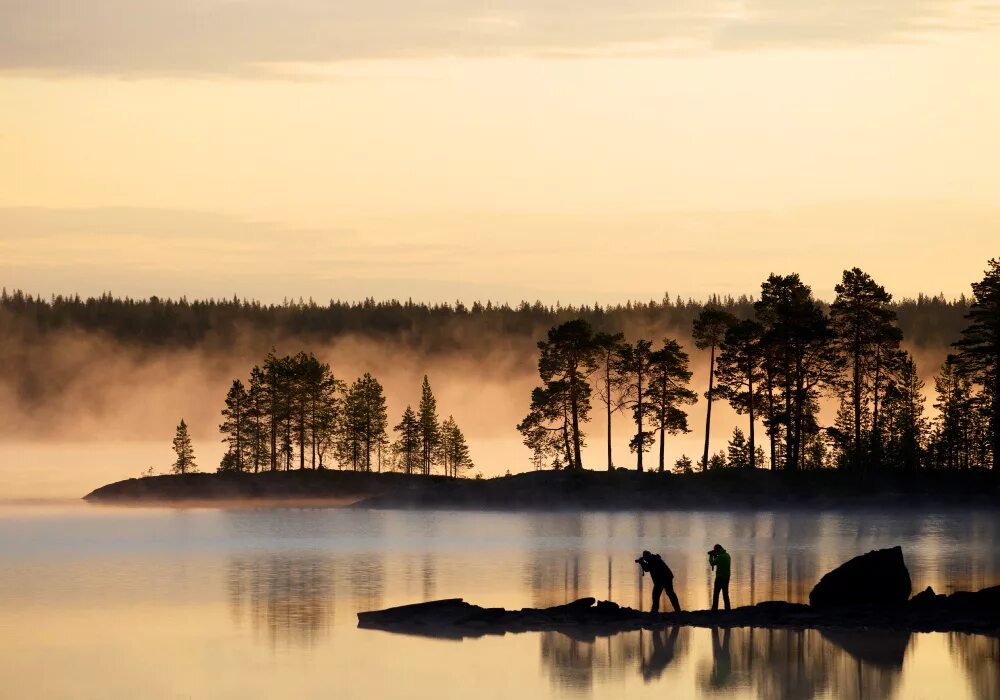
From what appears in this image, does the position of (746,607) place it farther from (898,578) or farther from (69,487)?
(69,487)

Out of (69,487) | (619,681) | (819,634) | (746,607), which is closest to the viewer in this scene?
(619,681)

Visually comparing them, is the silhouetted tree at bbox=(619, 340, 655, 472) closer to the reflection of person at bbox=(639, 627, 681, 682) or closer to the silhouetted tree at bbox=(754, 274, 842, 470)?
the silhouetted tree at bbox=(754, 274, 842, 470)

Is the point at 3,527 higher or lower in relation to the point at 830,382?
lower

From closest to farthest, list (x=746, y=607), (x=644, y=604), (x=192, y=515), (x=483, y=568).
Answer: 1. (x=746, y=607)
2. (x=644, y=604)
3. (x=483, y=568)
4. (x=192, y=515)

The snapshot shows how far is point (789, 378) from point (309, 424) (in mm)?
52402

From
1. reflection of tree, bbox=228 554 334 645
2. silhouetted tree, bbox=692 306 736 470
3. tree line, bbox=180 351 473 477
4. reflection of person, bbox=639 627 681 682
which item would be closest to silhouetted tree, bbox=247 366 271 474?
tree line, bbox=180 351 473 477

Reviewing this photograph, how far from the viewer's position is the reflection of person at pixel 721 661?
39.5m

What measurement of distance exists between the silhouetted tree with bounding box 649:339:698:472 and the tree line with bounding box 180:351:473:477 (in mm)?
37766

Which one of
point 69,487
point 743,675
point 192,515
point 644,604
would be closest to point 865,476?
point 192,515

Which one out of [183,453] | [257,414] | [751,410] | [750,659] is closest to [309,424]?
[257,414]

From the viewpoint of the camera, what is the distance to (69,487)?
18862 cm

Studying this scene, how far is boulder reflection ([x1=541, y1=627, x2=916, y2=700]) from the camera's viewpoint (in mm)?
38688

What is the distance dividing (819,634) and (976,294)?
76.7 m

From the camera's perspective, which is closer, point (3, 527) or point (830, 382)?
point (3, 527)
